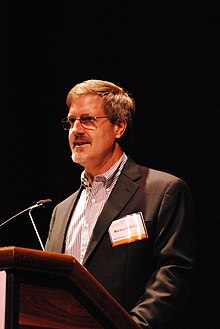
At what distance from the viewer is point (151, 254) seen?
2471mm

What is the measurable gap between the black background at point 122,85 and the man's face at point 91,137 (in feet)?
2.16

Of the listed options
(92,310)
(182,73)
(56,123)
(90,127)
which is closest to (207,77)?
(182,73)

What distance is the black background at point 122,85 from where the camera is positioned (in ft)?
11.0

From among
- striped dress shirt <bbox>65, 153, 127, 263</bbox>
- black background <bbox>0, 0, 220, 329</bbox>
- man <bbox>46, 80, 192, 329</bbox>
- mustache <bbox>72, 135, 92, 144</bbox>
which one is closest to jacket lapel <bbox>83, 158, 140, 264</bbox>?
man <bbox>46, 80, 192, 329</bbox>

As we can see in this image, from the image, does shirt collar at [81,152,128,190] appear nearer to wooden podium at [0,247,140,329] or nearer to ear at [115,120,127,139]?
ear at [115,120,127,139]

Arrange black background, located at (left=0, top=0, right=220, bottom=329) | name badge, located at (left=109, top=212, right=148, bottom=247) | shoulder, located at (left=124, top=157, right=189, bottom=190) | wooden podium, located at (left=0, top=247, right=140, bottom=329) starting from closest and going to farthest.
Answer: wooden podium, located at (left=0, top=247, right=140, bottom=329), name badge, located at (left=109, top=212, right=148, bottom=247), shoulder, located at (left=124, top=157, right=189, bottom=190), black background, located at (left=0, top=0, right=220, bottom=329)

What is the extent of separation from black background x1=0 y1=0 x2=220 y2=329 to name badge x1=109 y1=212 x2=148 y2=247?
34.6 inches

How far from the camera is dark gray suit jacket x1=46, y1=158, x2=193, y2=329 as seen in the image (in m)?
2.30

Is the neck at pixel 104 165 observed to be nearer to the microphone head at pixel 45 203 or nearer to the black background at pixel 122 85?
the microphone head at pixel 45 203

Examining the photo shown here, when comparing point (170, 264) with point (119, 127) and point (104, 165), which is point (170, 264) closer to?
point (104, 165)

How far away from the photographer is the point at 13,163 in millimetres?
4109

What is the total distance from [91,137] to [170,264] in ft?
2.60

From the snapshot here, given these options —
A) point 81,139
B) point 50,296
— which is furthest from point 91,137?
point 50,296

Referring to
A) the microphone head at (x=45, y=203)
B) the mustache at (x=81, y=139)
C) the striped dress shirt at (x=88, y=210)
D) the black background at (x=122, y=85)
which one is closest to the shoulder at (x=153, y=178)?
the striped dress shirt at (x=88, y=210)
